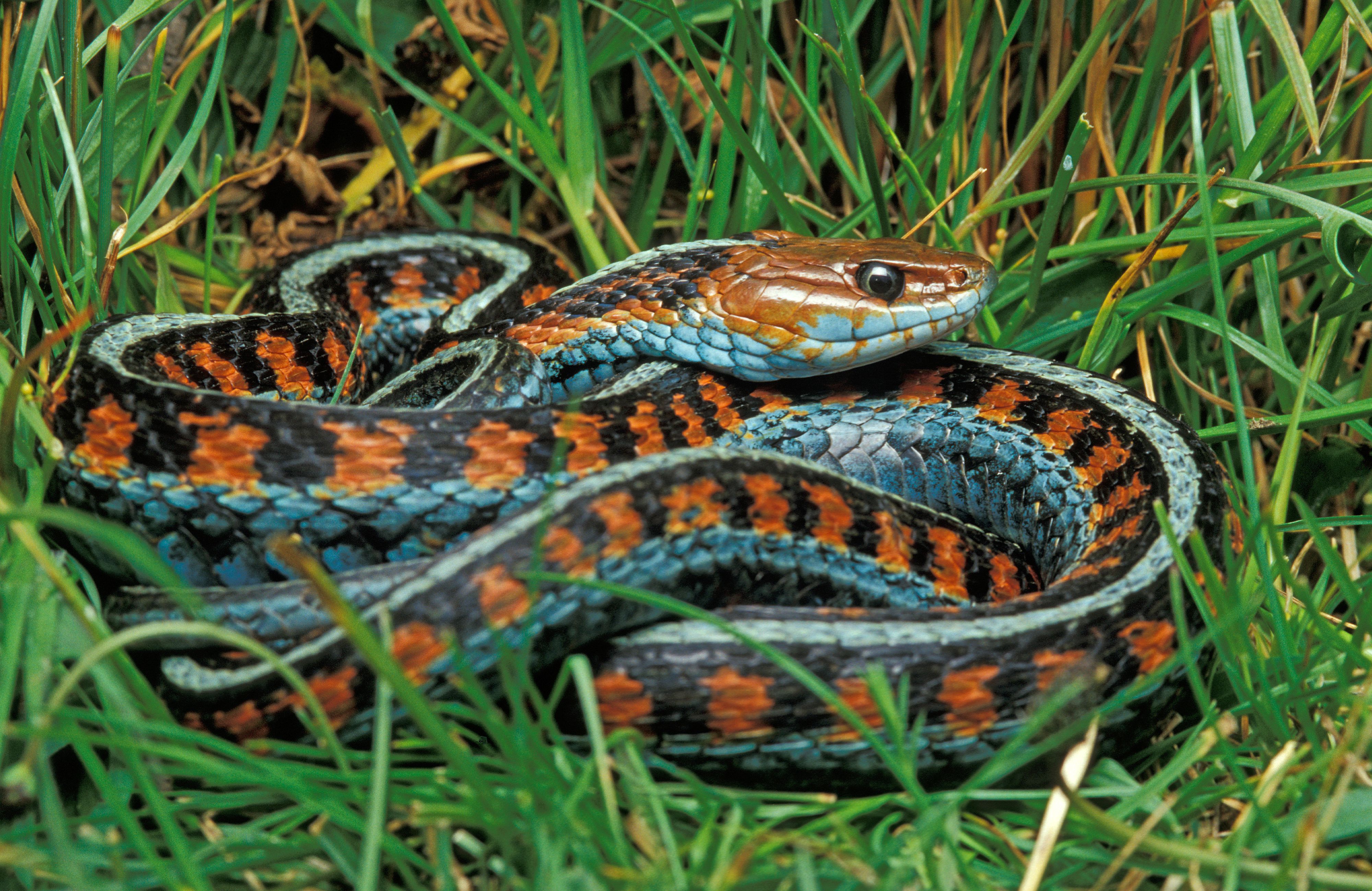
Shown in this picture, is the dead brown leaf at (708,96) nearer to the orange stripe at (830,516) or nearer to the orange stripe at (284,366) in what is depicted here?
the orange stripe at (284,366)

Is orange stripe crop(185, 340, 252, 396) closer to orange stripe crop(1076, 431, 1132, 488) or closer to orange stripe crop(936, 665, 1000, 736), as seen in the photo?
orange stripe crop(936, 665, 1000, 736)

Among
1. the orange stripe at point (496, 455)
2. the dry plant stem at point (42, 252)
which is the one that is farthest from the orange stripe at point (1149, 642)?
the dry plant stem at point (42, 252)

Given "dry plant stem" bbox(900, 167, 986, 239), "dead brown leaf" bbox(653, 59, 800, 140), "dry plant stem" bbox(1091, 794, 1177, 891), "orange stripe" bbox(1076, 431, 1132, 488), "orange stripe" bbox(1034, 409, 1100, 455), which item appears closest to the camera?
"dry plant stem" bbox(1091, 794, 1177, 891)

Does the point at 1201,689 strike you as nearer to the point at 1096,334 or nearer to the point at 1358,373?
the point at 1096,334

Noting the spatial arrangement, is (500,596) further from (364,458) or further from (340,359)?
(340,359)

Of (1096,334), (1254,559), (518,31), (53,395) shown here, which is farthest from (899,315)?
(53,395)

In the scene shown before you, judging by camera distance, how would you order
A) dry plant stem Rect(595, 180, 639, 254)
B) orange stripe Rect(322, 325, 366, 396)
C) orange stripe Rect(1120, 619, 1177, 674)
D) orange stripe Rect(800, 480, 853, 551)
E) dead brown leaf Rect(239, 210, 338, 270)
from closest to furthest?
orange stripe Rect(1120, 619, 1177, 674), orange stripe Rect(800, 480, 853, 551), orange stripe Rect(322, 325, 366, 396), dry plant stem Rect(595, 180, 639, 254), dead brown leaf Rect(239, 210, 338, 270)

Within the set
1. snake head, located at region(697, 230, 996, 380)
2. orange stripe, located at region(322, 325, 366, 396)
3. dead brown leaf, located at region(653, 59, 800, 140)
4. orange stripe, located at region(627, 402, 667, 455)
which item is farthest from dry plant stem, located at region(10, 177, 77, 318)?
dead brown leaf, located at region(653, 59, 800, 140)
